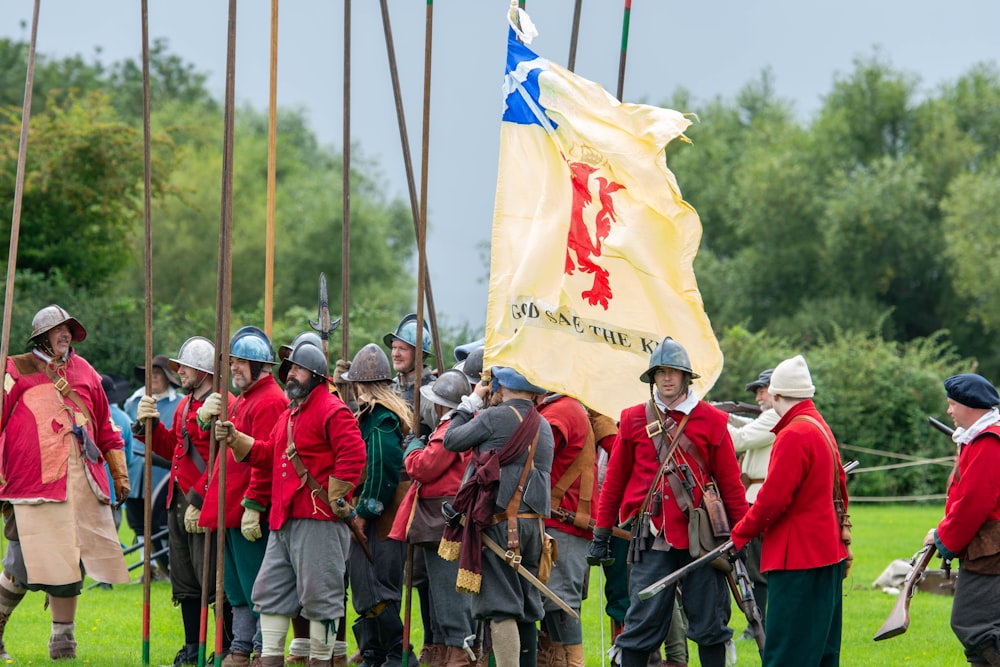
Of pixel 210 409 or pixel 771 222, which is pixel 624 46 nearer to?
pixel 210 409

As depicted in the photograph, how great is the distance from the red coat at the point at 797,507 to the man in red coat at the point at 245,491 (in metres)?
3.47

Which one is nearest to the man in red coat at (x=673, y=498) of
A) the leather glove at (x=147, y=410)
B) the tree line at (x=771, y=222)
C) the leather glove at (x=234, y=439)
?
the leather glove at (x=234, y=439)

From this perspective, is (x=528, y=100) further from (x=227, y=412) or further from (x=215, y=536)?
(x=215, y=536)

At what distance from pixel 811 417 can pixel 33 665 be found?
236 inches

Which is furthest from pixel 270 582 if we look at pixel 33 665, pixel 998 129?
pixel 998 129

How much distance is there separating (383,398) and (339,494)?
1.00 m

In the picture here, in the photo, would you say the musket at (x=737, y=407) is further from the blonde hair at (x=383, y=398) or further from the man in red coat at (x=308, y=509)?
the man in red coat at (x=308, y=509)

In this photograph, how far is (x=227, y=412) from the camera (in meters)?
9.41

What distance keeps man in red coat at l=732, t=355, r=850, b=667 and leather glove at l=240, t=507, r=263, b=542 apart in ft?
11.2

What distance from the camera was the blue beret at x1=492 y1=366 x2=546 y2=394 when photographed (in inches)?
344

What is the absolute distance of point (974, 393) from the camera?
28.2 ft

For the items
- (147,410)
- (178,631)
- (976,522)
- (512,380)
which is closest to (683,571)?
(512,380)

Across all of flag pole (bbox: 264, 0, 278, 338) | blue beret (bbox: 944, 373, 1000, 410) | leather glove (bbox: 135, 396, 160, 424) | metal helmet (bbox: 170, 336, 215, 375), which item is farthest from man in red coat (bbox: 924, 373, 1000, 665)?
leather glove (bbox: 135, 396, 160, 424)

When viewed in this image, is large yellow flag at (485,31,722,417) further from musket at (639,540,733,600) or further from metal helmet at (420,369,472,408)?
musket at (639,540,733,600)
